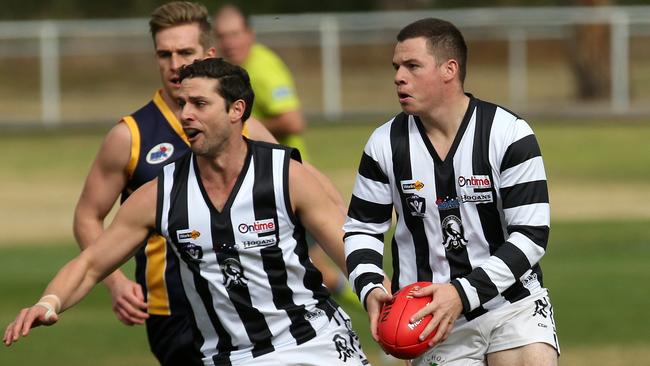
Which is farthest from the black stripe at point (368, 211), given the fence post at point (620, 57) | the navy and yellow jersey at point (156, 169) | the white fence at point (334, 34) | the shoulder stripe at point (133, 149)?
the white fence at point (334, 34)

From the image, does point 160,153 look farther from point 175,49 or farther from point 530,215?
point 530,215

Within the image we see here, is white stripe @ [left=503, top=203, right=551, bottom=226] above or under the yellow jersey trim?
under

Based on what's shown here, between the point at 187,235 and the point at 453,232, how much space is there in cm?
114

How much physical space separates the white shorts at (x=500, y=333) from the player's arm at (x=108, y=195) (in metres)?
Answer: 1.63

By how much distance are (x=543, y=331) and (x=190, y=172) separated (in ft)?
5.49

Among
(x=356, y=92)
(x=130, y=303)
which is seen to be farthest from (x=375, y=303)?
(x=356, y=92)

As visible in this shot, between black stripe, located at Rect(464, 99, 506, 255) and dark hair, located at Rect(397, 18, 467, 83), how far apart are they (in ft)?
0.86

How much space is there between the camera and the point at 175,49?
6.82 metres

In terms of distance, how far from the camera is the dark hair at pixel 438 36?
5.71 m

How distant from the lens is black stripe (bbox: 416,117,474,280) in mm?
5789

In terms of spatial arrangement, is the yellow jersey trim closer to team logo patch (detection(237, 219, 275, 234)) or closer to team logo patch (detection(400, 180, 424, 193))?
team logo patch (detection(237, 219, 275, 234))

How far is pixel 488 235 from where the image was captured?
5812 millimetres

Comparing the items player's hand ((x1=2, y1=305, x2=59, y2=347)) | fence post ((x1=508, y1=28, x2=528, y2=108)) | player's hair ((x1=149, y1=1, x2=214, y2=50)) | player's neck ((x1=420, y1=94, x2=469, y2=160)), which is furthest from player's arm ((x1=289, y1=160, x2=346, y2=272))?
fence post ((x1=508, y1=28, x2=528, y2=108))

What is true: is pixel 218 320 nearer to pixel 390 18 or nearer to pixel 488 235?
pixel 488 235
